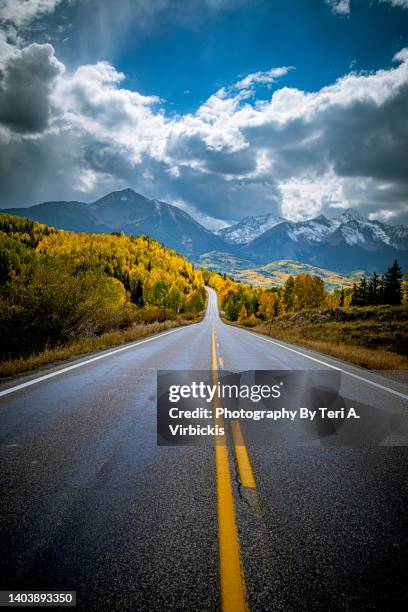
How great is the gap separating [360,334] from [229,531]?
1995 cm

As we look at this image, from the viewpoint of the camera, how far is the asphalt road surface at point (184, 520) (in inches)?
68.7

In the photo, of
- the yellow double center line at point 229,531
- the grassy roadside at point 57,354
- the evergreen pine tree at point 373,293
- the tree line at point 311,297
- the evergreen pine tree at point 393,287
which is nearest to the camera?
the yellow double center line at point 229,531

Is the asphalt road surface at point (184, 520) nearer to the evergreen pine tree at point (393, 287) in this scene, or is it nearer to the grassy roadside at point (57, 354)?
the grassy roadside at point (57, 354)

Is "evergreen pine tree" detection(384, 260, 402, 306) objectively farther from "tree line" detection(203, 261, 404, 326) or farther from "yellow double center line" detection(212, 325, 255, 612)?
"yellow double center line" detection(212, 325, 255, 612)

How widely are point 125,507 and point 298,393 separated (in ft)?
15.2

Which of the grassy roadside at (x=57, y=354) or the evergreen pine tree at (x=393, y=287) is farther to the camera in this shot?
the evergreen pine tree at (x=393, y=287)

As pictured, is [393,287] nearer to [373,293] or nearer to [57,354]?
[373,293]

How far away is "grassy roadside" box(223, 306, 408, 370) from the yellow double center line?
29.0ft

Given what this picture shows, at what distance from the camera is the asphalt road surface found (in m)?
1.74

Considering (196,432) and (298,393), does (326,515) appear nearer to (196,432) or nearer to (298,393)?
(196,432)

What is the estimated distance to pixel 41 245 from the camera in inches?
5226

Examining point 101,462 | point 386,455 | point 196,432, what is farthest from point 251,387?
point 101,462

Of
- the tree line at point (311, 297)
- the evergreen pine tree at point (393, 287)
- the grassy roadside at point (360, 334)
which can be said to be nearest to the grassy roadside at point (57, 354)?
the grassy roadside at point (360, 334)

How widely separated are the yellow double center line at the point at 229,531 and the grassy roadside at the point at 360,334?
882 centimetres
